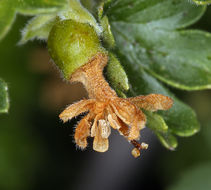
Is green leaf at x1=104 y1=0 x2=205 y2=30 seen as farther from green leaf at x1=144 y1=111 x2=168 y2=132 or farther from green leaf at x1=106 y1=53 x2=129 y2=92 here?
green leaf at x1=144 y1=111 x2=168 y2=132

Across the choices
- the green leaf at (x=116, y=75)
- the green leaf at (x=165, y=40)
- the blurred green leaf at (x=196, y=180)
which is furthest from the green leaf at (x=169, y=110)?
the blurred green leaf at (x=196, y=180)

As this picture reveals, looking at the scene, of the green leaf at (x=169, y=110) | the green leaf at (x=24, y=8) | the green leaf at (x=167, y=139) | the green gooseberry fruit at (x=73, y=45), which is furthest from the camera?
the green leaf at (x=169, y=110)

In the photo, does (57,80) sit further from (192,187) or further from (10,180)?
(192,187)

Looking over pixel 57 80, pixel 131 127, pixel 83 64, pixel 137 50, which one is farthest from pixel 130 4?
pixel 57 80

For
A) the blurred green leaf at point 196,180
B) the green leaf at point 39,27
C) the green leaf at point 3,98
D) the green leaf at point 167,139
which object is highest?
the green leaf at point 39,27

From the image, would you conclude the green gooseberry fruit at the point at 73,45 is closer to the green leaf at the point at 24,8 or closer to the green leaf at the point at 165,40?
the green leaf at the point at 24,8

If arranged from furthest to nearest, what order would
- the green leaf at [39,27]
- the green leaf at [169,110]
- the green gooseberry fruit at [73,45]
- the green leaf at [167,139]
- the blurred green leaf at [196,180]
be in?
1. the blurred green leaf at [196,180]
2. the green leaf at [169,110]
3. the green leaf at [167,139]
4. the green leaf at [39,27]
5. the green gooseberry fruit at [73,45]

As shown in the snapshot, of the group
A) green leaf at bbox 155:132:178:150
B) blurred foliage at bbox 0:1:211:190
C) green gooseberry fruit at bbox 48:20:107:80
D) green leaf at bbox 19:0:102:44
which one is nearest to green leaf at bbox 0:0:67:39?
green leaf at bbox 19:0:102:44
